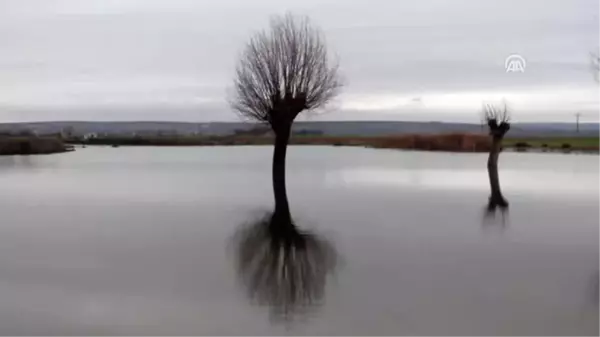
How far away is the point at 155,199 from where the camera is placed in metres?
18.5

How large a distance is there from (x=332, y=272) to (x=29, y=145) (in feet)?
149

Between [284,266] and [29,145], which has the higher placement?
[29,145]

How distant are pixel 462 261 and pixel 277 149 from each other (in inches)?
370

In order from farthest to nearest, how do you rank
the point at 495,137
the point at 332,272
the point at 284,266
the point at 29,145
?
the point at 29,145 < the point at 495,137 < the point at 284,266 < the point at 332,272

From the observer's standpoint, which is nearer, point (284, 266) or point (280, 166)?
point (284, 266)

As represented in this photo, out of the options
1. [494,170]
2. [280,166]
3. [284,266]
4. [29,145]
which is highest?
[29,145]

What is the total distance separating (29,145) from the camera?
49.2 metres

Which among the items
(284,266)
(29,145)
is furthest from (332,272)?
(29,145)

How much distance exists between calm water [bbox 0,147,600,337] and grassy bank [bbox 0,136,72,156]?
29.2 m

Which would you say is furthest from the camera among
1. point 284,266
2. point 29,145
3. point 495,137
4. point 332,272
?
point 29,145

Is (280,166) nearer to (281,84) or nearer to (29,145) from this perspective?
(281,84)

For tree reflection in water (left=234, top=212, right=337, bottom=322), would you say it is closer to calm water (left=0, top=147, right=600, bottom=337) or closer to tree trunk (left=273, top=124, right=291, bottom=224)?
calm water (left=0, top=147, right=600, bottom=337)

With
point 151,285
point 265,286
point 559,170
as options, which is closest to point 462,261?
point 265,286

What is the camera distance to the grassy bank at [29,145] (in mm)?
46953
